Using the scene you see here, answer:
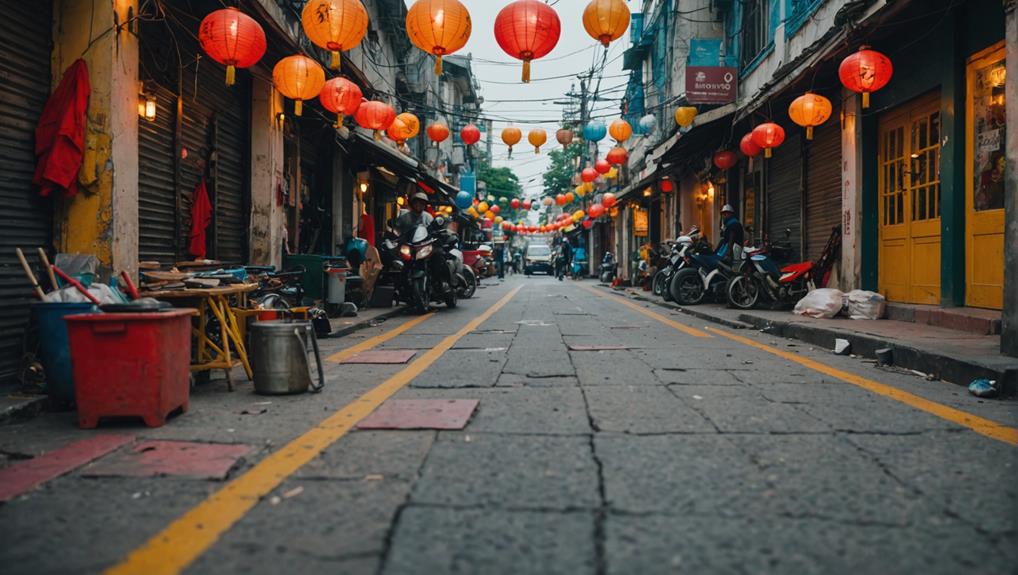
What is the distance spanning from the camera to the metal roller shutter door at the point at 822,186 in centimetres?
1268

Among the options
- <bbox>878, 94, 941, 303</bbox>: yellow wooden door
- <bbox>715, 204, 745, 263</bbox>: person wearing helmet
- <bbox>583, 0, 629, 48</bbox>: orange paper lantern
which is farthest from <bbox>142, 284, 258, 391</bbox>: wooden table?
<bbox>715, 204, 745, 263</bbox>: person wearing helmet

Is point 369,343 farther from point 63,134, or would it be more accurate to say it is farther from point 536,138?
point 536,138

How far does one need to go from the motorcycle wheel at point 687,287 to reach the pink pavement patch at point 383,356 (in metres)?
8.04

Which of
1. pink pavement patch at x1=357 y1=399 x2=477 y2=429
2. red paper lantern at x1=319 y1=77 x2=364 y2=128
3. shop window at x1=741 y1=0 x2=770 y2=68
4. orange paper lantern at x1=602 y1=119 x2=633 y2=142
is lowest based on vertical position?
pink pavement patch at x1=357 y1=399 x2=477 y2=429

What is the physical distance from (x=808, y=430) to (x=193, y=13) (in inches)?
340

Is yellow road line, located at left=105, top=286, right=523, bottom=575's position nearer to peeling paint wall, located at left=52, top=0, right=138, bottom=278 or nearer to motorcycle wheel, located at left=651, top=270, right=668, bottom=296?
peeling paint wall, located at left=52, top=0, right=138, bottom=278

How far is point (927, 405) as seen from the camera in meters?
4.53

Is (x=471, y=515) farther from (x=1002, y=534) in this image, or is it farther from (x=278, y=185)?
(x=278, y=185)

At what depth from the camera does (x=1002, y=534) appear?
2318mm

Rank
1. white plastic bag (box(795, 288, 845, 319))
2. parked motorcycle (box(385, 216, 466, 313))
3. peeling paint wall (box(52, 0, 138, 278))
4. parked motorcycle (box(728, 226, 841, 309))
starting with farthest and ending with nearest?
parked motorcycle (box(728, 226, 841, 309)), parked motorcycle (box(385, 216, 466, 313)), white plastic bag (box(795, 288, 845, 319)), peeling paint wall (box(52, 0, 138, 278))

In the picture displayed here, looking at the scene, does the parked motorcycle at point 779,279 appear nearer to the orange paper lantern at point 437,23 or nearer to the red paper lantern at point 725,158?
the red paper lantern at point 725,158

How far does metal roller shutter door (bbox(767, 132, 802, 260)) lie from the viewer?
48.1 feet

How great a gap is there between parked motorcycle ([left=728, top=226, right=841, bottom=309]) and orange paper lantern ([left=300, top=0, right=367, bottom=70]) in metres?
7.62

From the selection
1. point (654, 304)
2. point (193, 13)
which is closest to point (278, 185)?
point (193, 13)
